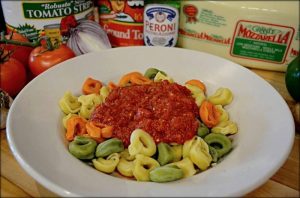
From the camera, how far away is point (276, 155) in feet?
2.05

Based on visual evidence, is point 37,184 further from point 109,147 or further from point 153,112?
point 153,112

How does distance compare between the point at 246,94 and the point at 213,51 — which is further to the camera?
the point at 213,51

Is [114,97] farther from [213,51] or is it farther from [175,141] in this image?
[213,51]

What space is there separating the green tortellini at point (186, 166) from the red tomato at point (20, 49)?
2.06 feet

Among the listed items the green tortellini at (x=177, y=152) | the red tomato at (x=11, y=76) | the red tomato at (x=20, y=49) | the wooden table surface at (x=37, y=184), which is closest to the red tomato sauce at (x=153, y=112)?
the green tortellini at (x=177, y=152)

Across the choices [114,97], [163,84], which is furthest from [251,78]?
[114,97]

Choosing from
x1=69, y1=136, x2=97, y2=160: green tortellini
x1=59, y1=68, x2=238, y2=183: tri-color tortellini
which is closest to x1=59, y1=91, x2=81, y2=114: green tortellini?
x1=59, y1=68, x2=238, y2=183: tri-color tortellini

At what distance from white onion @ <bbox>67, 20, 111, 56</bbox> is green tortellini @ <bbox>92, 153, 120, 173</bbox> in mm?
479

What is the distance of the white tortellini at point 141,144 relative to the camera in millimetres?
684

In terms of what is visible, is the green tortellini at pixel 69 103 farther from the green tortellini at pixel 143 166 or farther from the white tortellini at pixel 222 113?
the white tortellini at pixel 222 113

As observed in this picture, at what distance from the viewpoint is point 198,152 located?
0.68 m

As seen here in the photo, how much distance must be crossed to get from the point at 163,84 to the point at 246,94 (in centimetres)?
20

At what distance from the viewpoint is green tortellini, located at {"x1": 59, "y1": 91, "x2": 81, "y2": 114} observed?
2.59 ft

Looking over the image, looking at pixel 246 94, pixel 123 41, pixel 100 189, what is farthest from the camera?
pixel 123 41
